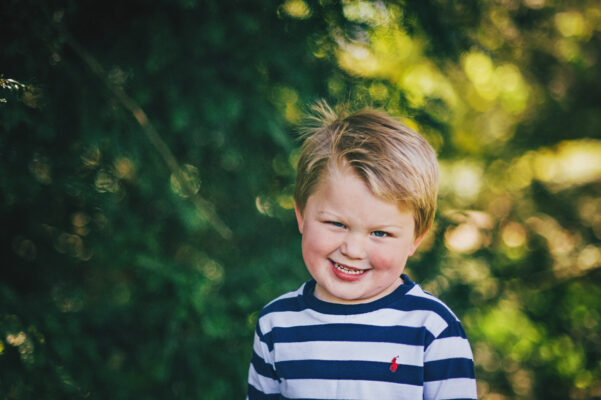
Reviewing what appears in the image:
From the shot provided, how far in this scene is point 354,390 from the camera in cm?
136

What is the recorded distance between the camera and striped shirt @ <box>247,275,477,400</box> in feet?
4.31

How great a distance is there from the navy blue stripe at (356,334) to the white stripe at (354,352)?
1 cm

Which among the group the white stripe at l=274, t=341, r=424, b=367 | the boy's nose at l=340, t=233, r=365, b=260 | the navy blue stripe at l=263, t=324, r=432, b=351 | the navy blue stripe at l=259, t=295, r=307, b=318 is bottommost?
the white stripe at l=274, t=341, r=424, b=367

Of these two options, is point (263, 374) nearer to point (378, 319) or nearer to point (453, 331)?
point (378, 319)

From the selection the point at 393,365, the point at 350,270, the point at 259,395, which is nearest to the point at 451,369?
the point at 393,365

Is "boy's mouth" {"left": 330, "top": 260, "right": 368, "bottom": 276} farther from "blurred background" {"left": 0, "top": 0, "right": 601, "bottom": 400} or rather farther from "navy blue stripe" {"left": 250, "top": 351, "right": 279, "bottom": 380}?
"blurred background" {"left": 0, "top": 0, "right": 601, "bottom": 400}

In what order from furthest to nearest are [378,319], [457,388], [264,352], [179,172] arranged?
[179,172], [264,352], [378,319], [457,388]

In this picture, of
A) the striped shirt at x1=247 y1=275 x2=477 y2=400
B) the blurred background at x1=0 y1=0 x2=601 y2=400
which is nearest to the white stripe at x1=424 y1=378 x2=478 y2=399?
the striped shirt at x1=247 y1=275 x2=477 y2=400

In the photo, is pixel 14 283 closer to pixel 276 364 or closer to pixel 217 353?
pixel 217 353

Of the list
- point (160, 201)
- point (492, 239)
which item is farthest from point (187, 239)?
point (492, 239)

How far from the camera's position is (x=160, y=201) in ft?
7.72

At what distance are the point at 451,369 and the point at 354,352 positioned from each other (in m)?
0.28

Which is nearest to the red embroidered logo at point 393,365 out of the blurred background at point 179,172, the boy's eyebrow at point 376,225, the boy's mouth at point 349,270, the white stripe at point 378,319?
the white stripe at point 378,319

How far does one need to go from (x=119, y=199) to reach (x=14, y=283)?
2.09 ft
